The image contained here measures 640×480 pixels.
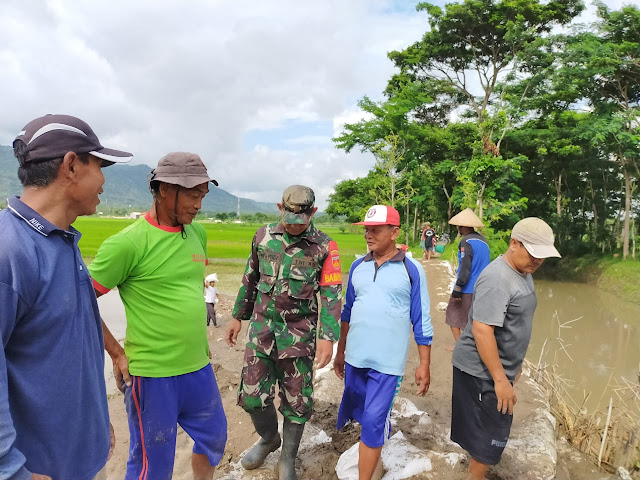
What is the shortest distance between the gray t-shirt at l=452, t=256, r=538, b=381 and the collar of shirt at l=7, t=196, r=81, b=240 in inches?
81.5

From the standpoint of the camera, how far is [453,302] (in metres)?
4.90

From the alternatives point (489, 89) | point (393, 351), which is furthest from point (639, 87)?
point (393, 351)

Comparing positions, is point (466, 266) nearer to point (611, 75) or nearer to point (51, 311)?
point (51, 311)

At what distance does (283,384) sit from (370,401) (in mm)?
545

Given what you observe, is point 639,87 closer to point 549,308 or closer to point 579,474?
point 549,308

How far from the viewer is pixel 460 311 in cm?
483

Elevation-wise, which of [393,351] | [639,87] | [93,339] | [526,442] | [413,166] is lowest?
[526,442]

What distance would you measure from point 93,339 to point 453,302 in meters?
4.24

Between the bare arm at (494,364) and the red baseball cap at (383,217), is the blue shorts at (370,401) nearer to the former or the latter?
the bare arm at (494,364)

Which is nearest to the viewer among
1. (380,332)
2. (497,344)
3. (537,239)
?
(537,239)

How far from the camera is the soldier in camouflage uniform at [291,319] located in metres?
2.48

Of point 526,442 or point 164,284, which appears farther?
point 526,442

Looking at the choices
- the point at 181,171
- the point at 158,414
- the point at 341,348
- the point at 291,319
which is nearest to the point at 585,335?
the point at 341,348

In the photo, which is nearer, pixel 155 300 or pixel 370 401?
pixel 155 300
